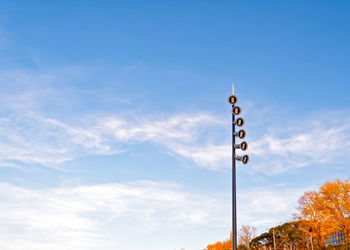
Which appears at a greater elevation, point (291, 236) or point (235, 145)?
point (291, 236)

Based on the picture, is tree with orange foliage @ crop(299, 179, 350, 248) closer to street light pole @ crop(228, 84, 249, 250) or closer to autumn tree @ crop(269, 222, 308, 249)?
autumn tree @ crop(269, 222, 308, 249)

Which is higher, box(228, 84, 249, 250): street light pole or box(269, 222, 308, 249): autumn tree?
box(269, 222, 308, 249): autumn tree

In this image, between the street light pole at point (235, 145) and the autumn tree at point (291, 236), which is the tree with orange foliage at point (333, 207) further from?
the street light pole at point (235, 145)

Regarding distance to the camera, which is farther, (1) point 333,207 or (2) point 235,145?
(1) point 333,207

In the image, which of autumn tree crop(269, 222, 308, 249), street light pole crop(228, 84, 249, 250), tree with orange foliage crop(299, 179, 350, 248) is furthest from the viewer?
autumn tree crop(269, 222, 308, 249)

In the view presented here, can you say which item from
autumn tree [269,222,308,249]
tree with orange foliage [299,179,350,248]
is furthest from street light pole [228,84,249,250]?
autumn tree [269,222,308,249]

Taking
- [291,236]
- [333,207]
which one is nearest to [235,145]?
[333,207]

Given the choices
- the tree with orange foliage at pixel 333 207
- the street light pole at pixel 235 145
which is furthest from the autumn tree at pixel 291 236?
the street light pole at pixel 235 145

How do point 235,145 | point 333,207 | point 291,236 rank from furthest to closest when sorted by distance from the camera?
point 291,236 → point 333,207 → point 235,145

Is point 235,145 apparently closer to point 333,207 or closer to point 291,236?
point 333,207

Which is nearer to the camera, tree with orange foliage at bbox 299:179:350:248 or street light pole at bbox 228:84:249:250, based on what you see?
street light pole at bbox 228:84:249:250

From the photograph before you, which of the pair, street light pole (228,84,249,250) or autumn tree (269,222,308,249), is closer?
street light pole (228,84,249,250)

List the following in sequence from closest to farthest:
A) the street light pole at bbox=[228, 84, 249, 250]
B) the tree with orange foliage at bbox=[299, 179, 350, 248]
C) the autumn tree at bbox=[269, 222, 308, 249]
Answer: the street light pole at bbox=[228, 84, 249, 250] < the tree with orange foliage at bbox=[299, 179, 350, 248] < the autumn tree at bbox=[269, 222, 308, 249]

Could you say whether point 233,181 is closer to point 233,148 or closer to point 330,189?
point 233,148
